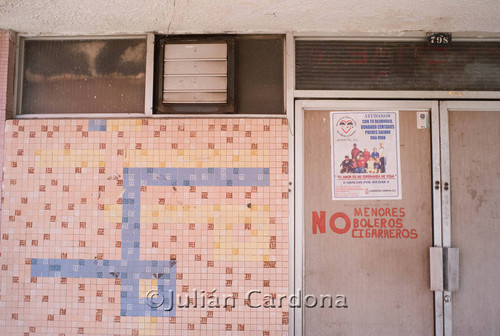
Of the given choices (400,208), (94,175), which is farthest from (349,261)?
(94,175)

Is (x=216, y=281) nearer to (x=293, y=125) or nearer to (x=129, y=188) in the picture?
(x=129, y=188)

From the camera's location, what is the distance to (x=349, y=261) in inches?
105

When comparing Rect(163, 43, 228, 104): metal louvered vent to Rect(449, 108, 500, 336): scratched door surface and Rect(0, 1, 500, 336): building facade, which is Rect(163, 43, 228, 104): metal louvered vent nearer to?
Rect(0, 1, 500, 336): building facade

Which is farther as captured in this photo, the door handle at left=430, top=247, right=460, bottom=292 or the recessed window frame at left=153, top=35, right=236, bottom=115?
the recessed window frame at left=153, top=35, right=236, bottom=115

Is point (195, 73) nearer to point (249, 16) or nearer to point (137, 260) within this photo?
point (249, 16)

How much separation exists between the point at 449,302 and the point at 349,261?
762 mm

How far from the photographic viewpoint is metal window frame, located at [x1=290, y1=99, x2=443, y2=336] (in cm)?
263

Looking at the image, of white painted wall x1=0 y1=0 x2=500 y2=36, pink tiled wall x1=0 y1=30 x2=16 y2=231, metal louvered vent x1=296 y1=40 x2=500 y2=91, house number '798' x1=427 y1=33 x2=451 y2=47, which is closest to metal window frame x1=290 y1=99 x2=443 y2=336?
metal louvered vent x1=296 y1=40 x2=500 y2=91

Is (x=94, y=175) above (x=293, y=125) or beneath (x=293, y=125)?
beneath

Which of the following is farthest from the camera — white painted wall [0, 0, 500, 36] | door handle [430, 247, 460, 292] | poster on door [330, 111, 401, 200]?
poster on door [330, 111, 401, 200]

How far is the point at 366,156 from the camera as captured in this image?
2695 millimetres

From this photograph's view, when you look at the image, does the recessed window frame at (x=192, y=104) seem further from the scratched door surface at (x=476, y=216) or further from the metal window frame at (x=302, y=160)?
the scratched door surface at (x=476, y=216)

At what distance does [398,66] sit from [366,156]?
0.73 m

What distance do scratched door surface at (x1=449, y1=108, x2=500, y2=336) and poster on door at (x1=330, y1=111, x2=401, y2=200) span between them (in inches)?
17.3
